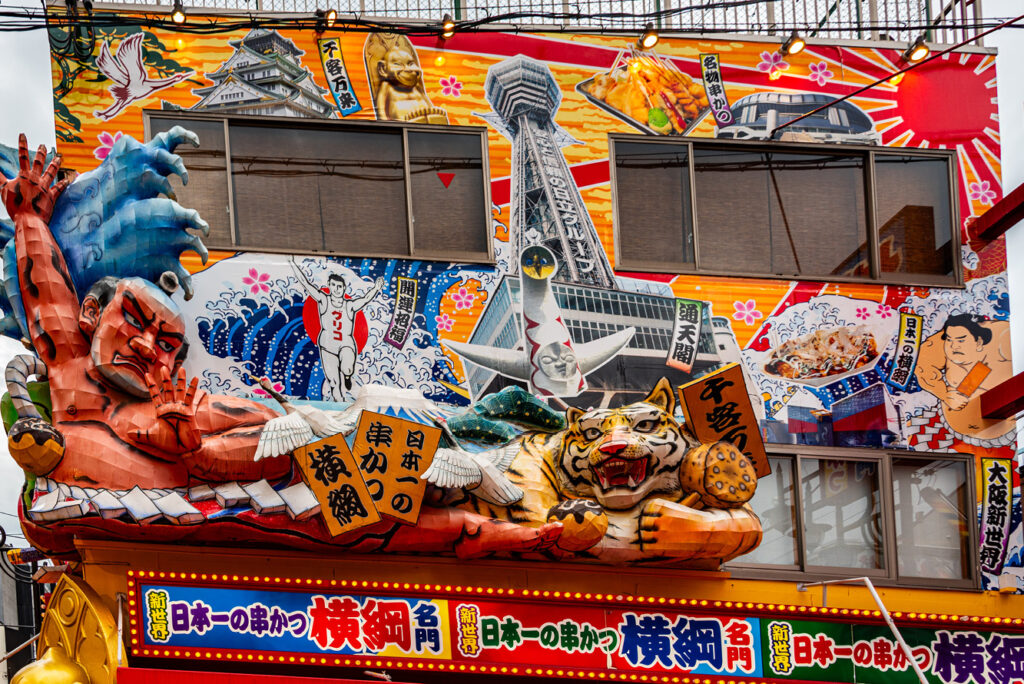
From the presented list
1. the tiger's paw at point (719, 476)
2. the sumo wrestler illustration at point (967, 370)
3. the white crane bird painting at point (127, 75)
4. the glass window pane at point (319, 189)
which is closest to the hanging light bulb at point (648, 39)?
the glass window pane at point (319, 189)

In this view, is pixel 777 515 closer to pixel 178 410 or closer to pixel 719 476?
pixel 719 476

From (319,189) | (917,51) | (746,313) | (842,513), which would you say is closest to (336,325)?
(319,189)

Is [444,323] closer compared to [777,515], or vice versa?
[444,323]

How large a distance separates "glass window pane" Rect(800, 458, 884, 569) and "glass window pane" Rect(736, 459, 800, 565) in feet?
0.53

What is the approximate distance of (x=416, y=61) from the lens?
1636cm

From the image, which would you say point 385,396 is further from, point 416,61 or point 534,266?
point 416,61

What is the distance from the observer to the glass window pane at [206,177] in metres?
15.5

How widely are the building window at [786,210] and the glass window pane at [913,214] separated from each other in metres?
0.01

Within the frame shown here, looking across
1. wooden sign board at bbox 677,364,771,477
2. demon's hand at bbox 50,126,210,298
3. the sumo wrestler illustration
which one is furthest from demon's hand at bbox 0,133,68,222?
the sumo wrestler illustration

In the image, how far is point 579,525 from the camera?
14375 mm

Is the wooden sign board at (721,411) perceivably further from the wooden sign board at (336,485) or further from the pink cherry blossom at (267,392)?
the pink cherry blossom at (267,392)

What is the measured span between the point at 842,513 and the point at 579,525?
3519mm

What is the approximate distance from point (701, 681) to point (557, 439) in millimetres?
2765

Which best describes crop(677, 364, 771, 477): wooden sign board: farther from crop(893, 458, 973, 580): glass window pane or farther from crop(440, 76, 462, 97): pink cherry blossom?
crop(440, 76, 462, 97): pink cherry blossom
